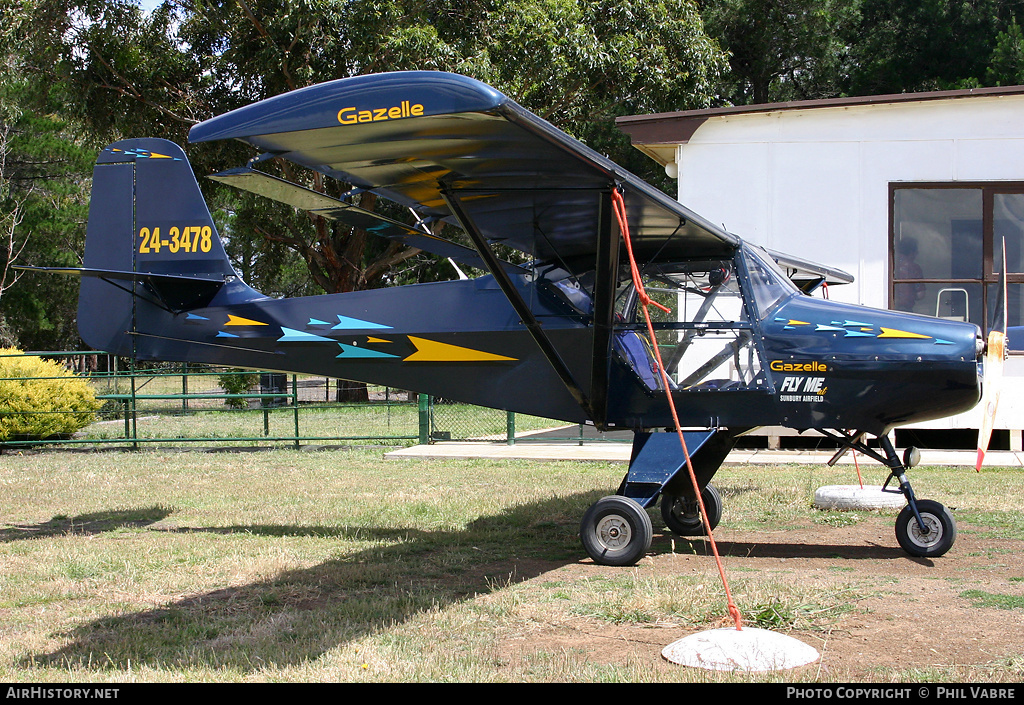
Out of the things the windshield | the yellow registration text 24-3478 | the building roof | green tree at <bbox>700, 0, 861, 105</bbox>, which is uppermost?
green tree at <bbox>700, 0, 861, 105</bbox>

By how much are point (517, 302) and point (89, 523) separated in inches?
190

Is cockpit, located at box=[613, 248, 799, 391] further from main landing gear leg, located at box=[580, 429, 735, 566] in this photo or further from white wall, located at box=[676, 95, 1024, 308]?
white wall, located at box=[676, 95, 1024, 308]

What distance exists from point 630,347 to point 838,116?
800cm

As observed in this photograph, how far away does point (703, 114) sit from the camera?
43.0 ft

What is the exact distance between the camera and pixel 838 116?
12961 mm

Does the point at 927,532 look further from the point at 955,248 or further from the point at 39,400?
the point at 39,400

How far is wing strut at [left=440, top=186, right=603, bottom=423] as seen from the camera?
5.72 meters

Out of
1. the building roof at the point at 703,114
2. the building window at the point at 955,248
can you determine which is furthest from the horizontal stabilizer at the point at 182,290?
the building window at the point at 955,248

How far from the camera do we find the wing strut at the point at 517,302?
18.8ft

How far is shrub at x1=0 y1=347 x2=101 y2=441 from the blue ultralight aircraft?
306 inches

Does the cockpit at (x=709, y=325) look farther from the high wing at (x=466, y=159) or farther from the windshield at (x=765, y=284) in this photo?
the high wing at (x=466, y=159)

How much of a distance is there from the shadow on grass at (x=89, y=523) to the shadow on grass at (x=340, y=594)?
928mm

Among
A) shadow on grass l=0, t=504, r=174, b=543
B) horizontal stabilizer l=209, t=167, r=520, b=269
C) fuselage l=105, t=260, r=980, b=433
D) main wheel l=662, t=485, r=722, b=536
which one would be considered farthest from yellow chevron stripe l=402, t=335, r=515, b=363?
shadow on grass l=0, t=504, r=174, b=543
